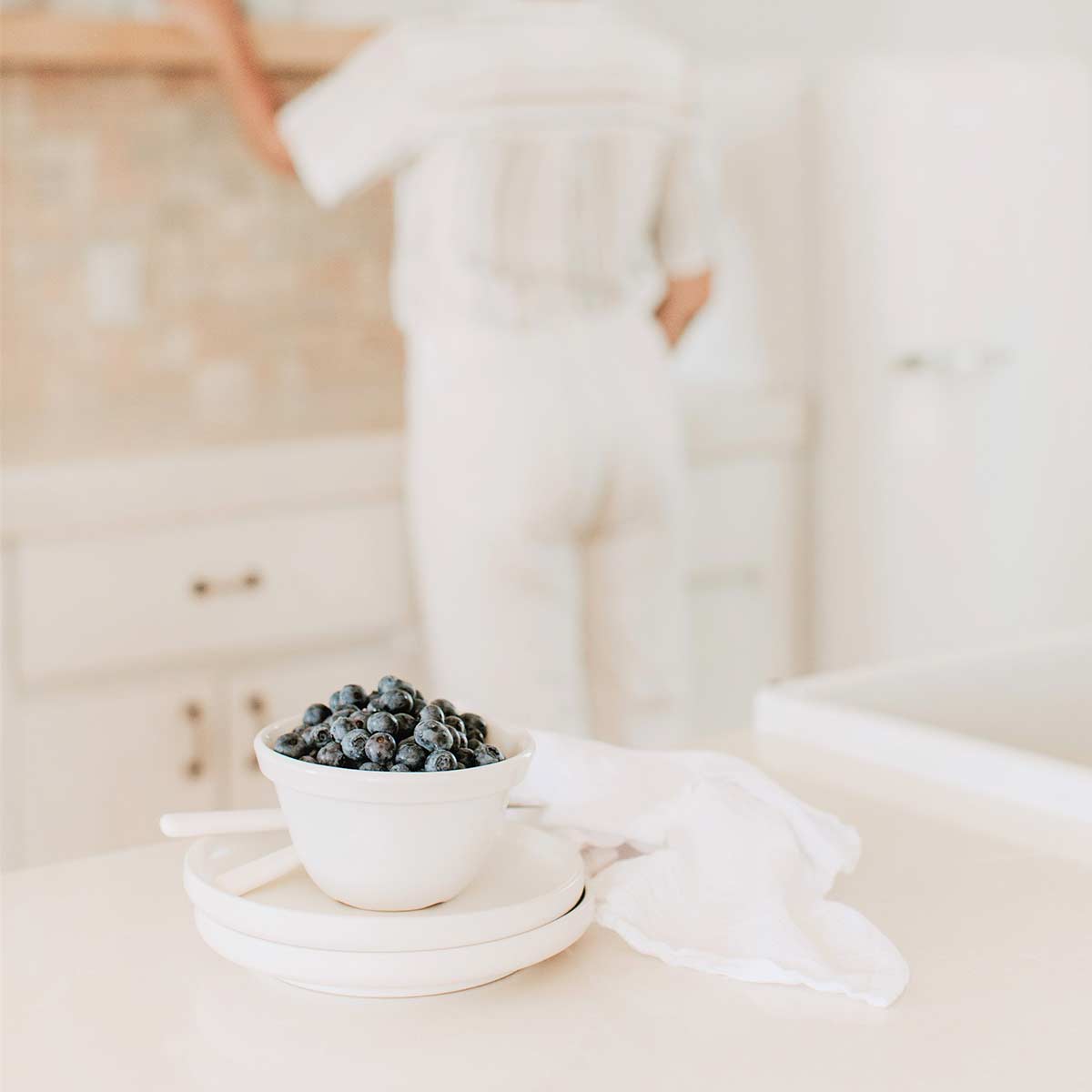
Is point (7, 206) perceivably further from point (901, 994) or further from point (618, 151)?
point (901, 994)

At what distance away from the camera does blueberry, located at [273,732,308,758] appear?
696 millimetres

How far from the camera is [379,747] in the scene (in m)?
0.67

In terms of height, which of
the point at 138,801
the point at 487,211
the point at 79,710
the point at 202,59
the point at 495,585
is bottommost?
the point at 138,801

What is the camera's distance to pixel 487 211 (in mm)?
2180

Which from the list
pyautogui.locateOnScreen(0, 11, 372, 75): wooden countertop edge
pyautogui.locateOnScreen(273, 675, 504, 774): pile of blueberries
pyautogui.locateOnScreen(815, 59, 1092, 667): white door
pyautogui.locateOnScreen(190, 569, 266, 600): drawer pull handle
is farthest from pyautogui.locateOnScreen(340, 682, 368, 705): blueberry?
pyautogui.locateOnScreen(815, 59, 1092, 667): white door

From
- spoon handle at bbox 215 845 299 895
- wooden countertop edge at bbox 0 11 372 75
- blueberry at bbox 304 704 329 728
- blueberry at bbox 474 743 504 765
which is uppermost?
wooden countertop edge at bbox 0 11 372 75

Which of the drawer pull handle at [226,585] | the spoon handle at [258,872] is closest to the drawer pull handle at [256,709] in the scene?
the drawer pull handle at [226,585]

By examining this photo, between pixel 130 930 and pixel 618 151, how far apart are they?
1.71m

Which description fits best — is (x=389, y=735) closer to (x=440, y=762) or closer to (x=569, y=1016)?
(x=440, y=762)

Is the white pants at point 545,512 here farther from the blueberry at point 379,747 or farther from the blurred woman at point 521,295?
the blueberry at point 379,747

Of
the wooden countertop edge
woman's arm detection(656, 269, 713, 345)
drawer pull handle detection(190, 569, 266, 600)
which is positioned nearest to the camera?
drawer pull handle detection(190, 569, 266, 600)

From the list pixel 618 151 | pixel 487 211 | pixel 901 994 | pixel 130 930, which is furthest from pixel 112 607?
pixel 901 994

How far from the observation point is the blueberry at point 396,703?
70 centimetres

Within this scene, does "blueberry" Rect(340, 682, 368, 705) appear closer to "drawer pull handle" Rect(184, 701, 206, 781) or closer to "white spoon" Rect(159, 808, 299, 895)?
"white spoon" Rect(159, 808, 299, 895)
